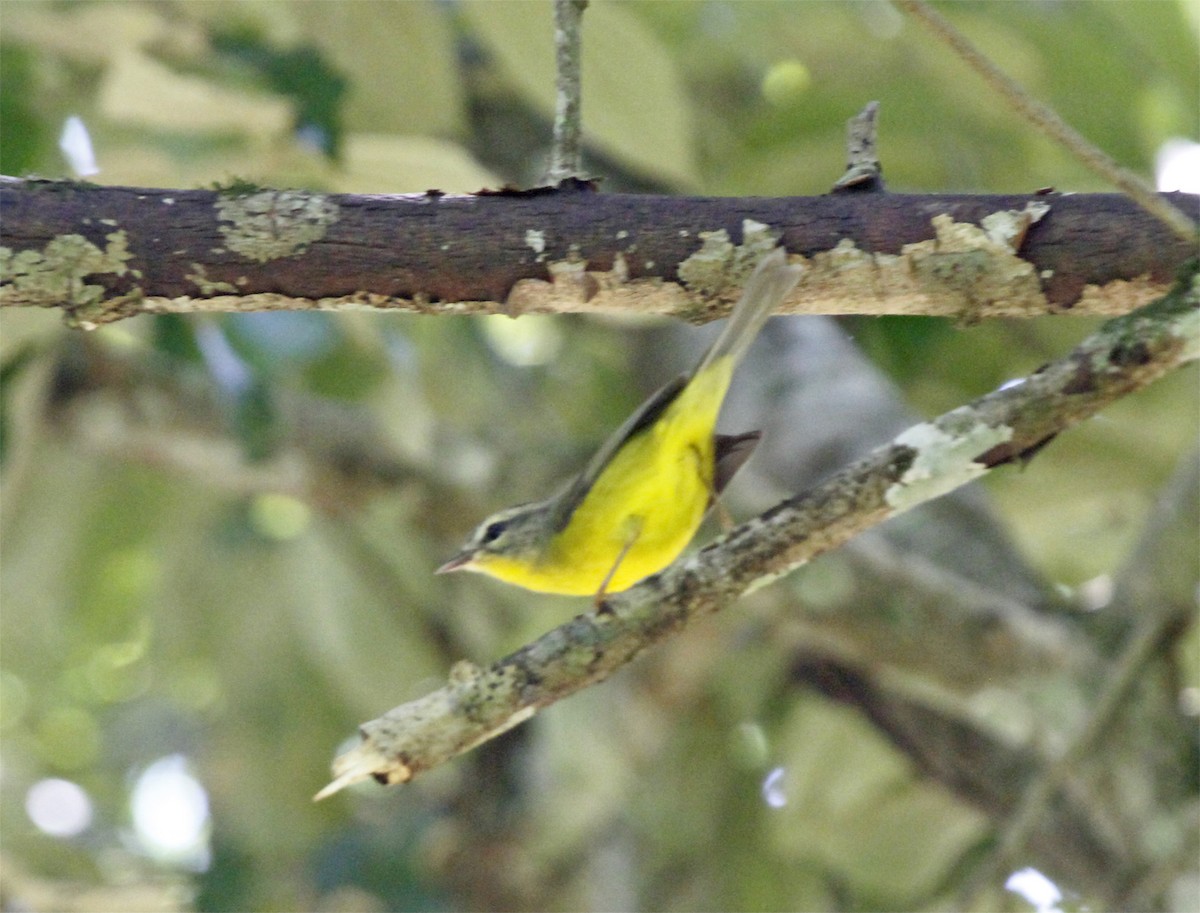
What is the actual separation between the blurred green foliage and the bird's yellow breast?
62cm

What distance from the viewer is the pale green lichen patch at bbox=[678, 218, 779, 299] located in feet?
6.28

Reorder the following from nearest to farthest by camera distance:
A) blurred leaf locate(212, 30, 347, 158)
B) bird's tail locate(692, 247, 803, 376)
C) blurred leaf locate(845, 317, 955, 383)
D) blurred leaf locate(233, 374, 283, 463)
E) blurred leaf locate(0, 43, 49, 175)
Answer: bird's tail locate(692, 247, 803, 376) → blurred leaf locate(212, 30, 347, 158) → blurred leaf locate(0, 43, 49, 175) → blurred leaf locate(233, 374, 283, 463) → blurred leaf locate(845, 317, 955, 383)

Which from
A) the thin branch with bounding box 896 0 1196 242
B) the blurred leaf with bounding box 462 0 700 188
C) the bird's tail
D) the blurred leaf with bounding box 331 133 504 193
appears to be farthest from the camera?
the blurred leaf with bounding box 331 133 504 193

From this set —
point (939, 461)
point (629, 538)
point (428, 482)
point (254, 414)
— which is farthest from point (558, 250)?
point (428, 482)

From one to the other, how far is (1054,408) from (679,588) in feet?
1.87

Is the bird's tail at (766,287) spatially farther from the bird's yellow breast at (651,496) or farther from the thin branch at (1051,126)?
the bird's yellow breast at (651,496)

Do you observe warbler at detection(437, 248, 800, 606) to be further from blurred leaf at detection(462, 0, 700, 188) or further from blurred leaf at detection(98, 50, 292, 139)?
blurred leaf at detection(98, 50, 292, 139)

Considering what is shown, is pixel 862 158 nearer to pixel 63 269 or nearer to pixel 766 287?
pixel 766 287

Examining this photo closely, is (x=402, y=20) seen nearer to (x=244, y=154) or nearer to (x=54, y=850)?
(x=244, y=154)

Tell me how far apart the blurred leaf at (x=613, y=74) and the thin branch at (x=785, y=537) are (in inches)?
53.7

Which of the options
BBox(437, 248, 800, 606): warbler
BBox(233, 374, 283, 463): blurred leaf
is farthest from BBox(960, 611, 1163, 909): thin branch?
BBox(233, 374, 283, 463): blurred leaf

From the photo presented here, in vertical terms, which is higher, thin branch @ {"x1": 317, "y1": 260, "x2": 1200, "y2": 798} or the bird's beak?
the bird's beak

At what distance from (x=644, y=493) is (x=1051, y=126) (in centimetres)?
165

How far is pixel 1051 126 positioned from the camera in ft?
5.53
